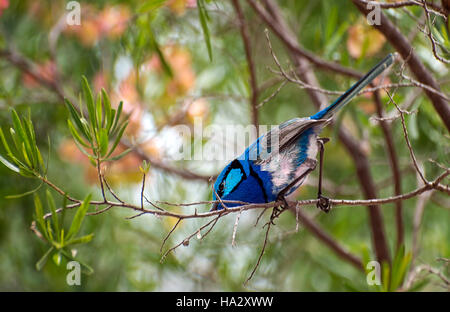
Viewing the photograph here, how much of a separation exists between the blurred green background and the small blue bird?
767 millimetres

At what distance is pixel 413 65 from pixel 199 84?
7.37ft

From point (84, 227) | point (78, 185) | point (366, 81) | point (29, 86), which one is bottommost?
point (84, 227)

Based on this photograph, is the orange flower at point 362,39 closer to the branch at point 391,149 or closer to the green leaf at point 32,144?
the branch at point 391,149

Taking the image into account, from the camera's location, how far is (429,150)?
2988 mm

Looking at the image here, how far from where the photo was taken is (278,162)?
2.26 m

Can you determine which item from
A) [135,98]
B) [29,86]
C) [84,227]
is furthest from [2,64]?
[84,227]

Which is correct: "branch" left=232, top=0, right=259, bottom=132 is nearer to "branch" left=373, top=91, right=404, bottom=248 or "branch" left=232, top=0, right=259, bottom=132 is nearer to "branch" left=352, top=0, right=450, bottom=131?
"branch" left=373, top=91, right=404, bottom=248

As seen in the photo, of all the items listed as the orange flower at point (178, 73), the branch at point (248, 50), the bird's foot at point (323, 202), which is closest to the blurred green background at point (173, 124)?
the orange flower at point (178, 73)

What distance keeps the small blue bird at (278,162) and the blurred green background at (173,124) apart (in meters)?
0.77

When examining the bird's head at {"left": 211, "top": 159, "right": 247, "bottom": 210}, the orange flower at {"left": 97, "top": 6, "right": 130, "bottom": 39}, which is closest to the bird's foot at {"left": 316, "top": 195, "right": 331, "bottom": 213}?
the bird's head at {"left": 211, "top": 159, "right": 247, "bottom": 210}

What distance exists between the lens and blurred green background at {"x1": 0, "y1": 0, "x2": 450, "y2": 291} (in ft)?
10.3
